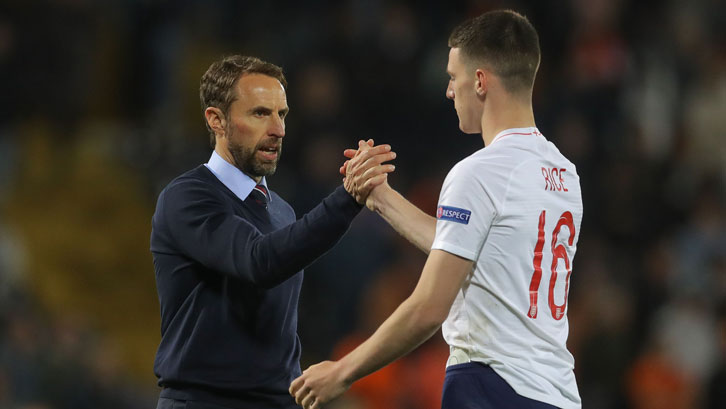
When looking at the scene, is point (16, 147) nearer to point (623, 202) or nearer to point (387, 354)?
point (623, 202)

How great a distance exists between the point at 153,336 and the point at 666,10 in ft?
20.2

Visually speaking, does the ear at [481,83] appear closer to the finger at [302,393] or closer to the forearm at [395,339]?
the forearm at [395,339]

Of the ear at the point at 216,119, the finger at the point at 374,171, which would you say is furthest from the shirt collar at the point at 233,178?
the finger at the point at 374,171

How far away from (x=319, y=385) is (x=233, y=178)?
0.96 metres

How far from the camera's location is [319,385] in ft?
12.3

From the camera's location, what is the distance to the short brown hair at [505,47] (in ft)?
12.5

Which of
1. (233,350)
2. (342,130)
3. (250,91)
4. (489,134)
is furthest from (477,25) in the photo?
(342,130)

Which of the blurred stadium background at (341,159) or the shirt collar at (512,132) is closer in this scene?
the shirt collar at (512,132)

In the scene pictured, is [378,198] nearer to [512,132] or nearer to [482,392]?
[512,132]

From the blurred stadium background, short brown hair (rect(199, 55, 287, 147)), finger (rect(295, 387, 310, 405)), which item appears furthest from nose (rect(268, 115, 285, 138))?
the blurred stadium background

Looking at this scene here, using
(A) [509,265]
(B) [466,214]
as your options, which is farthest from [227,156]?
(A) [509,265]

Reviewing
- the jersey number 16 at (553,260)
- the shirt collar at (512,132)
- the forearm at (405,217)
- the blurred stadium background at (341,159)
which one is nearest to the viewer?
the jersey number 16 at (553,260)

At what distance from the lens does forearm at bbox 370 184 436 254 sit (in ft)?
13.2

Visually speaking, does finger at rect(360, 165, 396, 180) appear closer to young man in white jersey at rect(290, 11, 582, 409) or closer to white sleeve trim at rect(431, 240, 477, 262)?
young man in white jersey at rect(290, 11, 582, 409)
